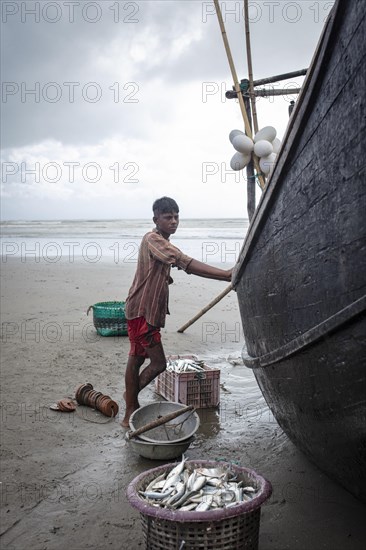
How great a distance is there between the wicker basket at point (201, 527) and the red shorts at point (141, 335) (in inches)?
80.7

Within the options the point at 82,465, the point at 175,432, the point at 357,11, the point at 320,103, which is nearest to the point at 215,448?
the point at 175,432

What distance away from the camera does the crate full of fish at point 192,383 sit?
195 inches

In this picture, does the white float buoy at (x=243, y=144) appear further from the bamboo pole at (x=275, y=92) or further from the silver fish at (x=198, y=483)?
the silver fish at (x=198, y=483)

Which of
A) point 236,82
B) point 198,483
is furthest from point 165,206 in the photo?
point 198,483

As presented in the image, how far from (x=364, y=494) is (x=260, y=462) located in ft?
4.51

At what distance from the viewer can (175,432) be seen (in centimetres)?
418

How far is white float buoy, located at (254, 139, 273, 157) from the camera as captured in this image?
5.18 meters

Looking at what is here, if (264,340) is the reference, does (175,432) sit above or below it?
below

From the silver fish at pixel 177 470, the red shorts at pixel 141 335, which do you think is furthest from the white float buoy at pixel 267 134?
the silver fish at pixel 177 470

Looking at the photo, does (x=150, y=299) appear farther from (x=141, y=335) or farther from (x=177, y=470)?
(x=177, y=470)

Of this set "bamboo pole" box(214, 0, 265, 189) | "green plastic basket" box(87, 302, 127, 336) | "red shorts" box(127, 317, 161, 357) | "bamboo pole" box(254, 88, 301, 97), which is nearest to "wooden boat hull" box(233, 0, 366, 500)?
"red shorts" box(127, 317, 161, 357)

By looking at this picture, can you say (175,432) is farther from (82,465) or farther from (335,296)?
(335,296)

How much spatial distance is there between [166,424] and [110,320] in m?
3.72

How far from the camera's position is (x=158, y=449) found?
385 cm
